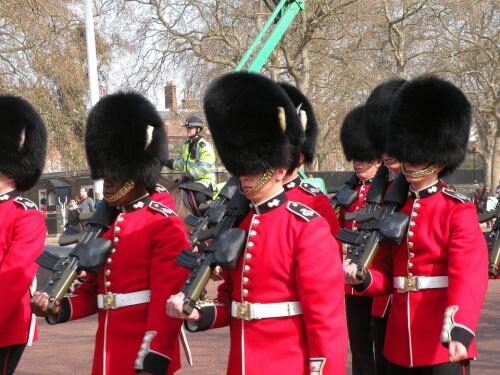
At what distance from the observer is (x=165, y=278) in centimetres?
387

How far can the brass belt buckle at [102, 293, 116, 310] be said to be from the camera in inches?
158

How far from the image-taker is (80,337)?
8.99 m

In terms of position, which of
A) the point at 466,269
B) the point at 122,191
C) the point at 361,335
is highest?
the point at 122,191

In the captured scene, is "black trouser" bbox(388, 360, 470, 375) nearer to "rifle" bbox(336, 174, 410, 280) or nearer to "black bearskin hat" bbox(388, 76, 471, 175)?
"rifle" bbox(336, 174, 410, 280)

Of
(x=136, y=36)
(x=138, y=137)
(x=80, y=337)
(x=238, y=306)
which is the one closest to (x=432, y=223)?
(x=238, y=306)

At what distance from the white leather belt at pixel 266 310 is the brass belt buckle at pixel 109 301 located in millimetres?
670

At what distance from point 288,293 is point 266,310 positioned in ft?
0.34

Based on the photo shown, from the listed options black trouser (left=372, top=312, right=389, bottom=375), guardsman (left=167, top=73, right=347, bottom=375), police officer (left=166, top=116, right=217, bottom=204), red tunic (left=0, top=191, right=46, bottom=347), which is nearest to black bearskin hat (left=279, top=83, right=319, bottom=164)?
black trouser (left=372, top=312, right=389, bottom=375)

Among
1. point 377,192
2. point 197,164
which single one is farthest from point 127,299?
point 197,164

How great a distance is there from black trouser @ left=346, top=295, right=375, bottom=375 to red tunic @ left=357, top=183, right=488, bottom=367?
5.33 feet

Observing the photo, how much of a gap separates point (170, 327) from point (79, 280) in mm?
656

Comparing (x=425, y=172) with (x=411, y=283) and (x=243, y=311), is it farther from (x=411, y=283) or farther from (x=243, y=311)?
(x=243, y=311)

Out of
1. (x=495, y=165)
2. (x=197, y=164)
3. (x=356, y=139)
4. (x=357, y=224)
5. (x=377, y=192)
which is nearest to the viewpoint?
(x=377, y=192)

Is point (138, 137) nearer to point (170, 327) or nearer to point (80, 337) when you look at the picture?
point (170, 327)
